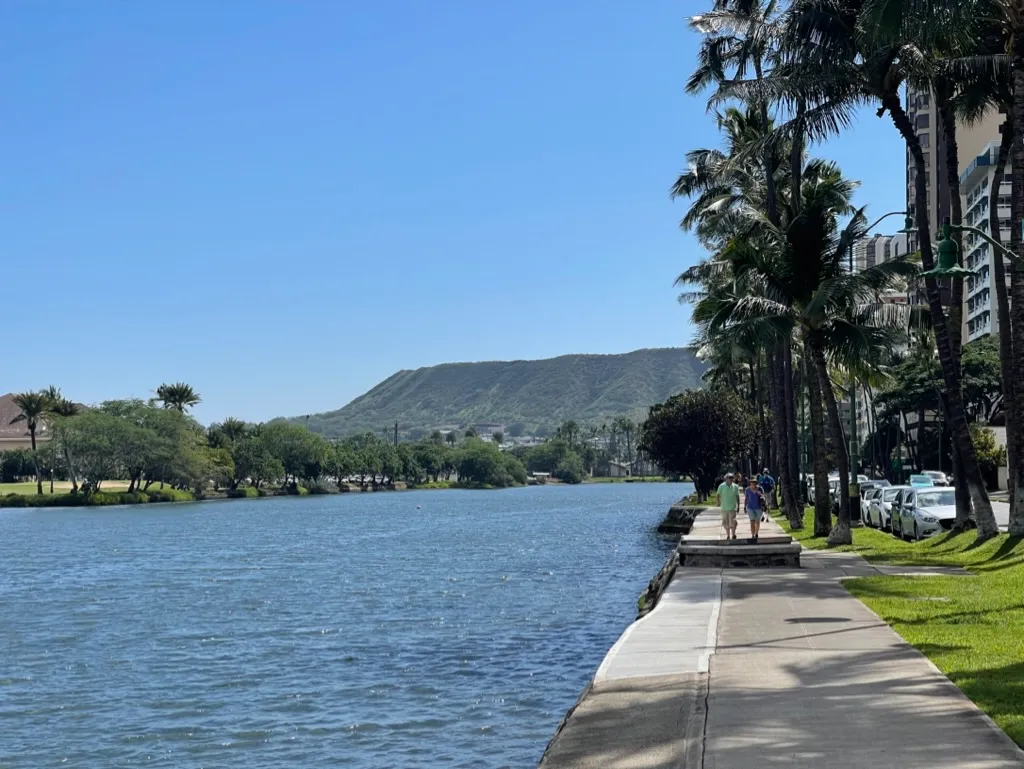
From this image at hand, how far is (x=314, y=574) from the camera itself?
41.8 m

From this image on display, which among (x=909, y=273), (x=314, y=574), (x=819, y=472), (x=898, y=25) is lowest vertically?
(x=314, y=574)

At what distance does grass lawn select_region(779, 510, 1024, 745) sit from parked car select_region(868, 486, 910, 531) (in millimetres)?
11196

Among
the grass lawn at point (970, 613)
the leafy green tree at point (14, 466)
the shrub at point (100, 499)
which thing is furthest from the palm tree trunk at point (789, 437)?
the leafy green tree at point (14, 466)

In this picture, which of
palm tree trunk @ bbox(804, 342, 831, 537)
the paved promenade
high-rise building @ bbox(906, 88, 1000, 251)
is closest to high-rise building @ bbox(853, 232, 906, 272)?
high-rise building @ bbox(906, 88, 1000, 251)

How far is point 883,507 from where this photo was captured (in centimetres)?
4191

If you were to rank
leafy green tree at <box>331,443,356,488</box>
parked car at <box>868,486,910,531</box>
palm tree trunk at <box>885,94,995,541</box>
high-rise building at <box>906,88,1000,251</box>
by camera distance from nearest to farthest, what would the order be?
palm tree trunk at <box>885,94,995,541</box> → parked car at <box>868,486,910,531</box> → high-rise building at <box>906,88,1000,251</box> → leafy green tree at <box>331,443,356,488</box>

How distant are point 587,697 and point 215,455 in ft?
491

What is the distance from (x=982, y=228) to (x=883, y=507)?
70.3 metres

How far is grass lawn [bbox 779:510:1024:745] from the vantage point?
36.9 ft

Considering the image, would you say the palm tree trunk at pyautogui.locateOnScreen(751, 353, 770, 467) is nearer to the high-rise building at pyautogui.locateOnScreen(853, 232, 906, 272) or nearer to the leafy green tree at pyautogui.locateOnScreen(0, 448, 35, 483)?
the high-rise building at pyautogui.locateOnScreen(853, 232, 906, 272)

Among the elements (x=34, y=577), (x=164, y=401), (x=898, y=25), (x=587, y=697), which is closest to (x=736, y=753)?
(x=587, y=697)

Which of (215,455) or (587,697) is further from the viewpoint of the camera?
(215,455)

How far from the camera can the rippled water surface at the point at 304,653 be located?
15734mm

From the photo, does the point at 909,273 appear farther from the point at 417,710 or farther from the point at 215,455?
the point at 215,455
